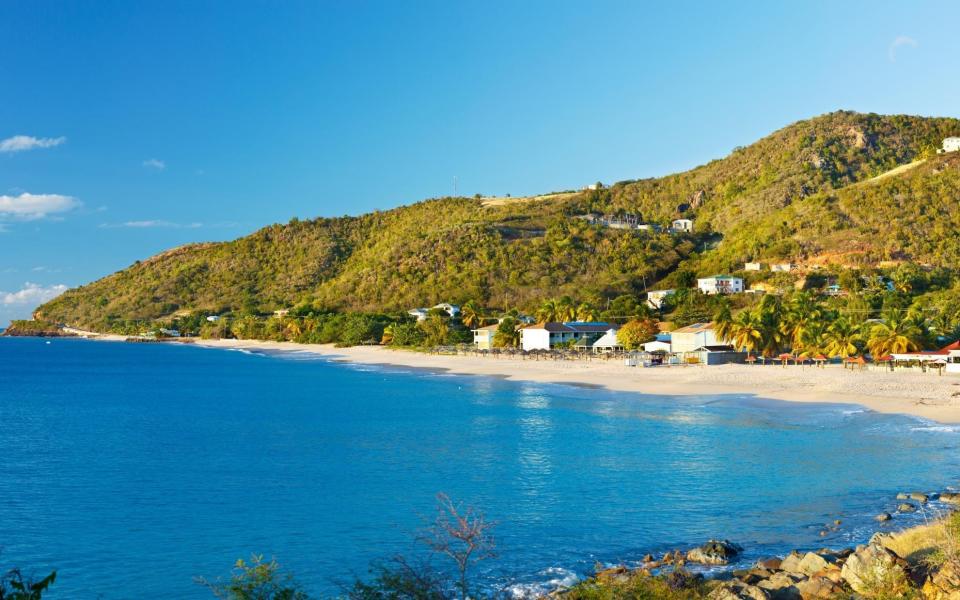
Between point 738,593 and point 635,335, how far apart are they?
2692 inches

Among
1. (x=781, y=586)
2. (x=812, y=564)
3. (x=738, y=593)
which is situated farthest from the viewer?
(x=812, y=564)

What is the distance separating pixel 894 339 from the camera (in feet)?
194

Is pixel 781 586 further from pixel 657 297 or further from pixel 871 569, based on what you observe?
pixel 657 297

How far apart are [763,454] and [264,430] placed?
79.9 feet

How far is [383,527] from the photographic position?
71.5ft

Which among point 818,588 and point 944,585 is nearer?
point 944,585

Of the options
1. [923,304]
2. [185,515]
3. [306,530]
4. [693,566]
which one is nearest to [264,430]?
[185,515]

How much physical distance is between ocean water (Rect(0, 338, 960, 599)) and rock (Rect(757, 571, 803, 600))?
2.84m

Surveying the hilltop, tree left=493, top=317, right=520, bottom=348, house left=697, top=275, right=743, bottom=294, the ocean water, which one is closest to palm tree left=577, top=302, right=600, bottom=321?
tree left=493, top=317, right=520, bottom=348

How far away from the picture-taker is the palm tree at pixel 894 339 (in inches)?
2311

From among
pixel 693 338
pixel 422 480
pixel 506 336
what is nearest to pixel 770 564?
pixel 422 480

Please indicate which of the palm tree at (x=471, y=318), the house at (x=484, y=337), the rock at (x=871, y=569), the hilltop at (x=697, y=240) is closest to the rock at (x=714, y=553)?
the rock at (x=871, y=569)

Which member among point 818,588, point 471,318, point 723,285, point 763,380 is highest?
point 723,285

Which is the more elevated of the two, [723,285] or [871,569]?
[723,285]
